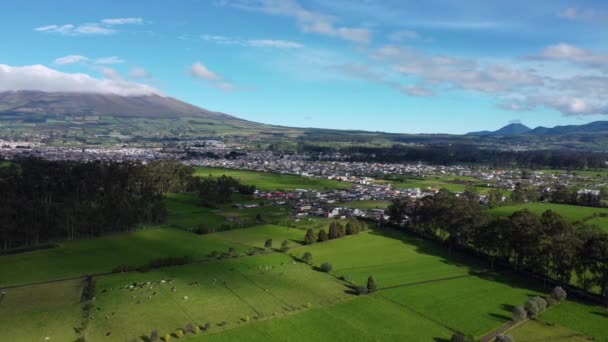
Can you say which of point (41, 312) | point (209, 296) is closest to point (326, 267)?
point (209, 296)

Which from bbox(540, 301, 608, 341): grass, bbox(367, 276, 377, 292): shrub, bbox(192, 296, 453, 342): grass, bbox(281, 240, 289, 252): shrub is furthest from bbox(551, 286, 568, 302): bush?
bbox(281, 240, 289, 252): shrub

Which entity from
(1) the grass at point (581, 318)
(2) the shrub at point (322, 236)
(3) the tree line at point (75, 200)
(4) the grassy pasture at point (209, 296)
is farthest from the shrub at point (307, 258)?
(3) the tree line at point (75, 200)

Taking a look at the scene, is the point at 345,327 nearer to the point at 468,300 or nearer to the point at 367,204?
the point at 468,300

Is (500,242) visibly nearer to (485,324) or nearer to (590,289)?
(590,289)

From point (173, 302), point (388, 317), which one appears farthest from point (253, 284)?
point (388, 317)

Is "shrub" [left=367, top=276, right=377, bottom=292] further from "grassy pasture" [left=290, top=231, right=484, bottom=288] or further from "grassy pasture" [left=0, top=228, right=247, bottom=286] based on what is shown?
"grassy pasture" [left=0, top=228, right=247, bottom=286]

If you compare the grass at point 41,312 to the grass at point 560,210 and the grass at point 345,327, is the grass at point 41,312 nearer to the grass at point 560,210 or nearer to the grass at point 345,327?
the grass at point 345,327
